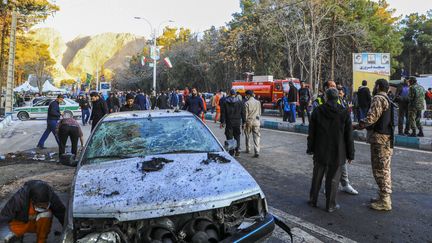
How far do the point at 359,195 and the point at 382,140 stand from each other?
116 centimetres

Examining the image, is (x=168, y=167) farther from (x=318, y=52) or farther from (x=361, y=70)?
(x=318, y=52)

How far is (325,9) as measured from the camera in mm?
30078

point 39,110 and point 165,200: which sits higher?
point 39,110

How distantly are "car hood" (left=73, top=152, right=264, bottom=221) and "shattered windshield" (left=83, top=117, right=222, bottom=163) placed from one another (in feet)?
1.34

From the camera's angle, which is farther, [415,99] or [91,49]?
[91,49]

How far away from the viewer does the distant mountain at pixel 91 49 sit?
537 feet

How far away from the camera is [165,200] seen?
2959 mm

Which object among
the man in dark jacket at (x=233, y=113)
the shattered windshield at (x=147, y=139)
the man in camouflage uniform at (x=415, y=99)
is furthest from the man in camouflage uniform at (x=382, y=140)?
the man in camouflage uniform at (x=415, y=99)

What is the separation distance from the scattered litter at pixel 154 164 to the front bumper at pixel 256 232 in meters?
0.99

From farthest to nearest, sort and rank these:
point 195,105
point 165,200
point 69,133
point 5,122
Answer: point 5,122 → point 195,105 → point 69,133 → point 165,200

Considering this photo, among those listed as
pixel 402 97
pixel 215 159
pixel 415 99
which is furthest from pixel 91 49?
pixel 215 159

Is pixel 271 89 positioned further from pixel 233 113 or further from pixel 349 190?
pixel 349 190

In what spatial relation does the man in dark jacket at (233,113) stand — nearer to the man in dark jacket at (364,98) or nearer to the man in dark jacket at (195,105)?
the man in dark jacket at (195,105)

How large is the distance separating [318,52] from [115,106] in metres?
19.6
